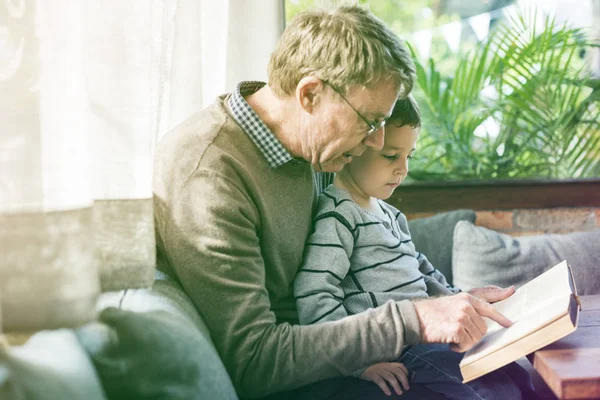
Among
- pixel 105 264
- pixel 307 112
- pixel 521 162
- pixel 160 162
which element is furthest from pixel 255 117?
pixel 521 162

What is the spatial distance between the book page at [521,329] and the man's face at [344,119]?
542 millimetres

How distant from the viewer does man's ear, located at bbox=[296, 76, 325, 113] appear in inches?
53.9

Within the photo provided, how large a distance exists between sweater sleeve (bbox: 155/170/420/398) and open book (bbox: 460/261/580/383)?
0.50 feet

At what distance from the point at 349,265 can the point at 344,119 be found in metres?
0.35

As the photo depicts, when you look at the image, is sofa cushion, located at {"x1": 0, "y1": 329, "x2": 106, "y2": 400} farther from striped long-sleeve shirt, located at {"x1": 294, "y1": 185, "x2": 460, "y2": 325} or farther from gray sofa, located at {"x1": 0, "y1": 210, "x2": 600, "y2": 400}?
striped long-sleeve shirt, located at {"x1": 294, "y1": 185, "x2": 460, "y2": 325}

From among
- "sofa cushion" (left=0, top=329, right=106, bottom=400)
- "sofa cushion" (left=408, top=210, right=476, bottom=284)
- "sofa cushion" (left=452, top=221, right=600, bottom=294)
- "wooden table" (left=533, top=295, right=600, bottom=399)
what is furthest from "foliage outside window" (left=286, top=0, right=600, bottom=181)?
"sofa cushion" (left=0, top=329, right=106, bottom=400)

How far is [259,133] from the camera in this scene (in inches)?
54.9

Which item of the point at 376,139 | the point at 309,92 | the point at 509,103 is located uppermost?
the point at 309,92

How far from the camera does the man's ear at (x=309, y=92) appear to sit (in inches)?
53.9

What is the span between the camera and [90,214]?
939 millimetres

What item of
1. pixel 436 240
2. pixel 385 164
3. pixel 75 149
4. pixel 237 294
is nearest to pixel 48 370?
pixel 75 149

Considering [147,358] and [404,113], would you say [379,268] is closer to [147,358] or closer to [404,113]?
[404,113]

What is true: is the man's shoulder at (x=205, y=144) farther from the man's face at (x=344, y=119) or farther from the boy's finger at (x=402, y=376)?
the boy's finger at (x=402, y=376)

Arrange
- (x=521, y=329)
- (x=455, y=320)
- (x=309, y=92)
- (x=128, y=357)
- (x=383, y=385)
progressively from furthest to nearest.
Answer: (x=309, y=92) < (x=383, y=385) < (x=455, y=320) < (x=521, y=329) < (x=128, y=357)
